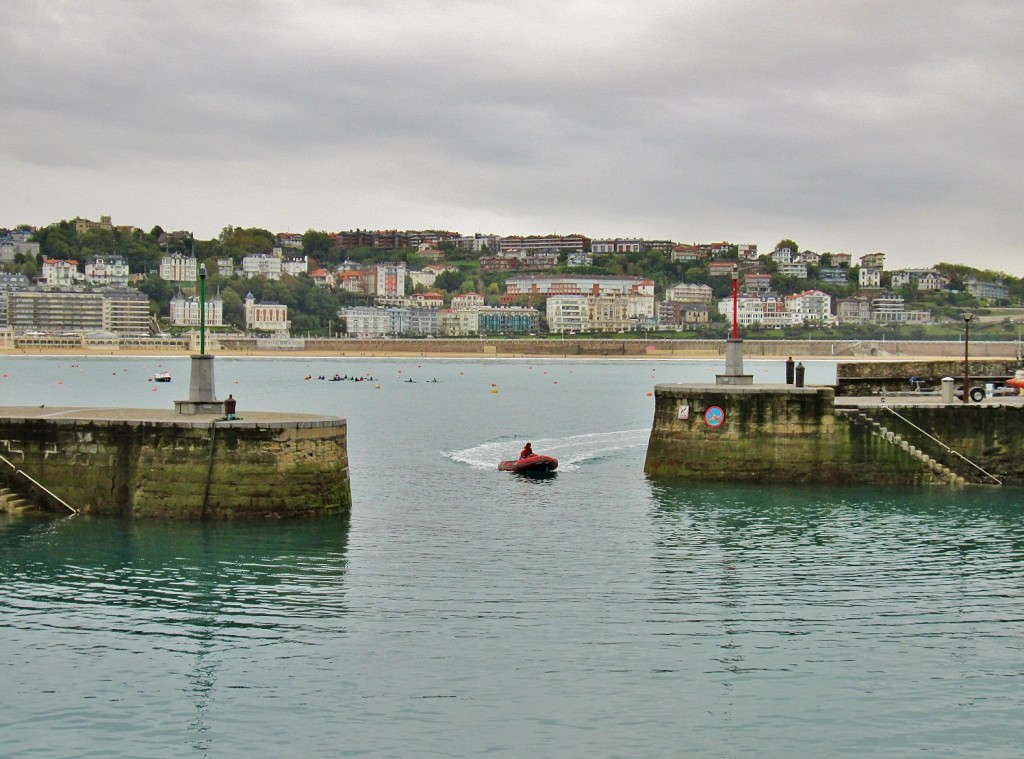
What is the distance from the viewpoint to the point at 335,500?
29.8m

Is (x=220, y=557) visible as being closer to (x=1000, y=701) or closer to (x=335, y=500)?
(x=335, y=500)

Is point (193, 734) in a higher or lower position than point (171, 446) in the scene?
lower

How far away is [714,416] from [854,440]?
386cm

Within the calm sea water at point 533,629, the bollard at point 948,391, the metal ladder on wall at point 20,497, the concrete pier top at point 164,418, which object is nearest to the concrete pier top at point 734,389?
the calm sea water at point 533,629

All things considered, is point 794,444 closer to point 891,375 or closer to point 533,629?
point 891,375

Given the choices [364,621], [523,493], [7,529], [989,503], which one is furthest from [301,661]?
[989,503]

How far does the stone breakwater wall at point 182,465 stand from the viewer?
92.1 ft

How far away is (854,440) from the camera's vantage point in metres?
36.2

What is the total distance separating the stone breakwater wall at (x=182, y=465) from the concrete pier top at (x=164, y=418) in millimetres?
47

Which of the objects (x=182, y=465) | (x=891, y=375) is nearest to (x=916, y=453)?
(x=891, y=375)

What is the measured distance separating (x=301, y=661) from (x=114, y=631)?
3458mm

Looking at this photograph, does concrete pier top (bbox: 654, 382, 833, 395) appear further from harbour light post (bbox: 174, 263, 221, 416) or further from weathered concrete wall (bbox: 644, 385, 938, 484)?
harbour light post (bbox: 174, 263, 221, 416)

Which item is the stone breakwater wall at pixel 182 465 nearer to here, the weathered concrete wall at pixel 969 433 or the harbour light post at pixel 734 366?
the harbour light post at pixel 734 366

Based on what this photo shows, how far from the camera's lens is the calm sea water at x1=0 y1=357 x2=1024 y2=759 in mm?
16234
